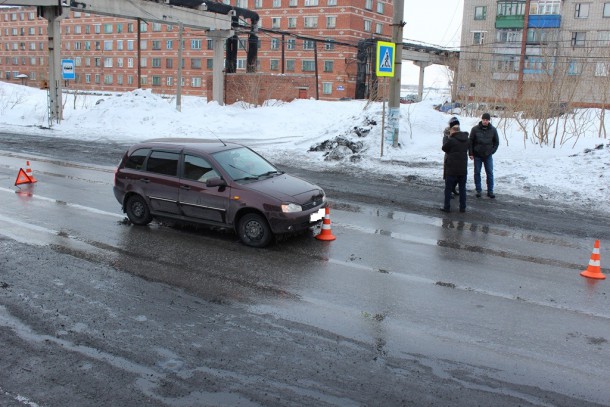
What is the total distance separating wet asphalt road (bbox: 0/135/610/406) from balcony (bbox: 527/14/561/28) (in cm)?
6339

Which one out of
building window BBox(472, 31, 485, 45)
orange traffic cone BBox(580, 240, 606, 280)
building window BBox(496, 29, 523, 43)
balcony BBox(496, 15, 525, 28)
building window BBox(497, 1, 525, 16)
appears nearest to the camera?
orange traffic cone BBox(580, 240, 606, 280)

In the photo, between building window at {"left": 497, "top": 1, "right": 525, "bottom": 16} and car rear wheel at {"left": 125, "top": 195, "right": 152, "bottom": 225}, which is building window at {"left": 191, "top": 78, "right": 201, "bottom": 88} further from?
→ car rear wheel at {"left": 125, "top": 195, "right": 152, "bottom": 225}

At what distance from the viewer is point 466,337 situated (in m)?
5.65

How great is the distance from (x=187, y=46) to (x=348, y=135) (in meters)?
70.9

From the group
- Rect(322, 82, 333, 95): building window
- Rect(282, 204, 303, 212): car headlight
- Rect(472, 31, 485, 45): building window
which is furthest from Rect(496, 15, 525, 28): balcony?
Rect(282, 204, 303, 212): car headlight

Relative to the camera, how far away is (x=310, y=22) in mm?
74438

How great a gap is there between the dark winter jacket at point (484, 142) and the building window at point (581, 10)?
2452 inches

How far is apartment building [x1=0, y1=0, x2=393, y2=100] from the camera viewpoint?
71.8 m

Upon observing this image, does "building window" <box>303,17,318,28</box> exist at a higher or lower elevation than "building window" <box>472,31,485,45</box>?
higher

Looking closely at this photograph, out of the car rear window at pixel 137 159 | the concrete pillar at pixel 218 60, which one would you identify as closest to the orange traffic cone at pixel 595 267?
the car rear window at pixel 137 159

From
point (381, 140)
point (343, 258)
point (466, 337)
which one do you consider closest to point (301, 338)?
point (466, 337)

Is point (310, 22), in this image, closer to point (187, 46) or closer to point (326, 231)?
point (187, 46)

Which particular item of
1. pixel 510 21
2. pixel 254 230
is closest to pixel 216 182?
pixel 254 230

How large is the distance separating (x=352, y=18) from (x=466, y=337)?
7044 centimetres
